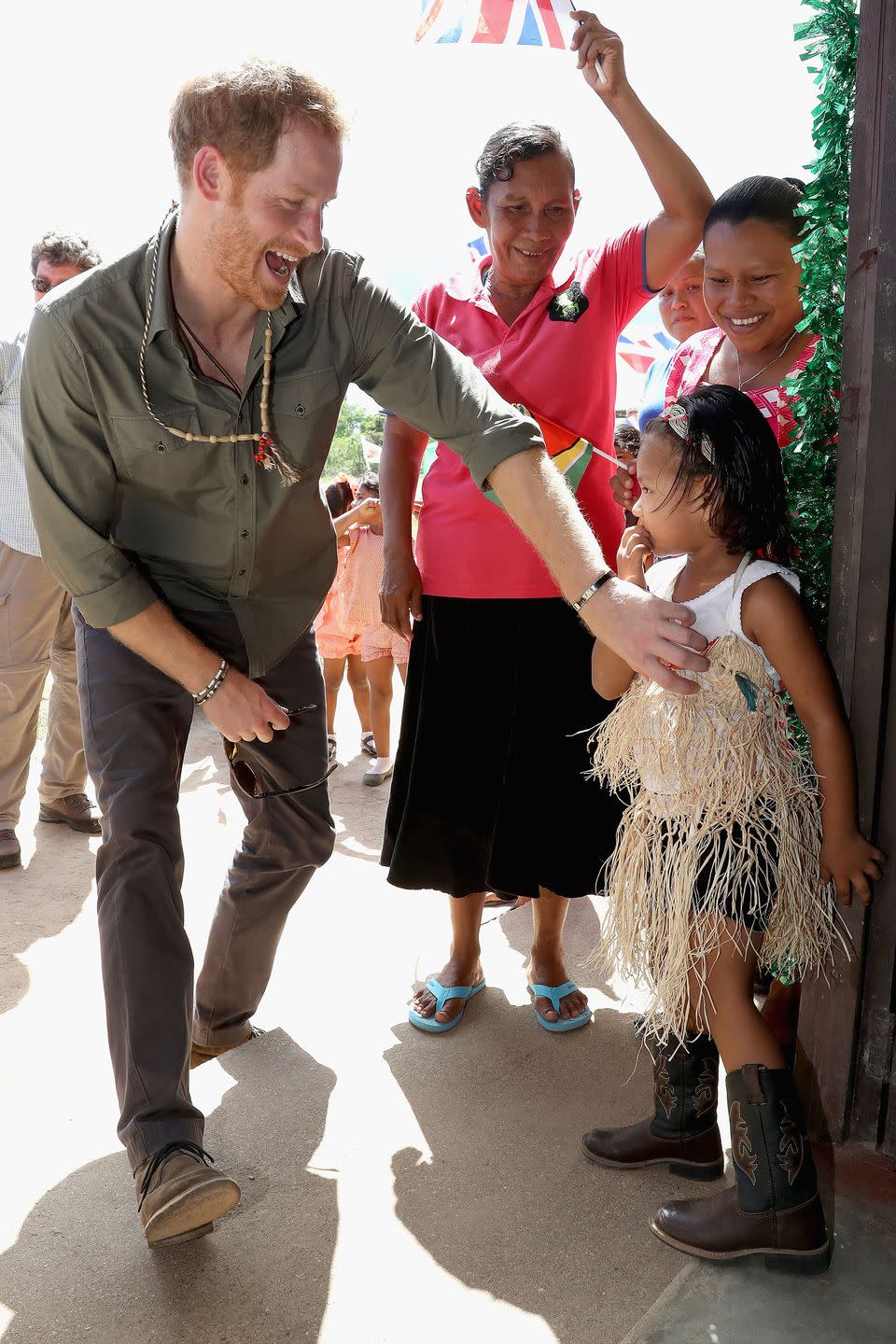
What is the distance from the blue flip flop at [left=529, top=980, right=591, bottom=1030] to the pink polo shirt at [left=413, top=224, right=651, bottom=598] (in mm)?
983

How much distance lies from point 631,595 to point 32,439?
44.5 inches

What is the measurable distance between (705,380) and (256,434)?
0.98 metres

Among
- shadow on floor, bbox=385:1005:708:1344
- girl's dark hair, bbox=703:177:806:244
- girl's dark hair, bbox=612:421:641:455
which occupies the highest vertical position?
girl's dark hair, bbox=703:177:806:244

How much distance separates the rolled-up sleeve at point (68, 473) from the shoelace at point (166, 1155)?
0.94 meters

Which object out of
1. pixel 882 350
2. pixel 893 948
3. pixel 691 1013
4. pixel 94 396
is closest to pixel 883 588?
pixel 882 350

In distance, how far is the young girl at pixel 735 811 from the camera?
72.2 inches

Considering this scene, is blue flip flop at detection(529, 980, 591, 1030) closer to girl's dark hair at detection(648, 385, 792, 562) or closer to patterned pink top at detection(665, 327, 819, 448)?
girl's dark hair at detection(648, 385, 792, 562)

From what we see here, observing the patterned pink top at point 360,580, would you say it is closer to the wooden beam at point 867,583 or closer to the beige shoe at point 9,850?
the beige shoe at point 9,850

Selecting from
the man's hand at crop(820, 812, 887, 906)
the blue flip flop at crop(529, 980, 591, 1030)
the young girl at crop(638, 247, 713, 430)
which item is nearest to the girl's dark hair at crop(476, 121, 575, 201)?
the young girl at crop(638, 247, 713, 430)

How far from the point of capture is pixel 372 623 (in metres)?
5.51

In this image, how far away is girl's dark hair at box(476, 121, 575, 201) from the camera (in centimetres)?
245

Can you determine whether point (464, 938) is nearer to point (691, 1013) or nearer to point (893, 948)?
point (691, 1013)

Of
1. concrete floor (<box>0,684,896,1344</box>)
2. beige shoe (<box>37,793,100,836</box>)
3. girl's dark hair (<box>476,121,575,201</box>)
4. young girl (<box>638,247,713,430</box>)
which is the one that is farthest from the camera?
beige shoe (<box>37,793,100,836</box>)

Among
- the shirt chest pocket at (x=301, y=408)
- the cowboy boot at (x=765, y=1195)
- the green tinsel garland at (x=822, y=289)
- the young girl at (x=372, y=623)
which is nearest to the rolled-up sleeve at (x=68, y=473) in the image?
the shirt chest pocket at (x=301, y=408)
